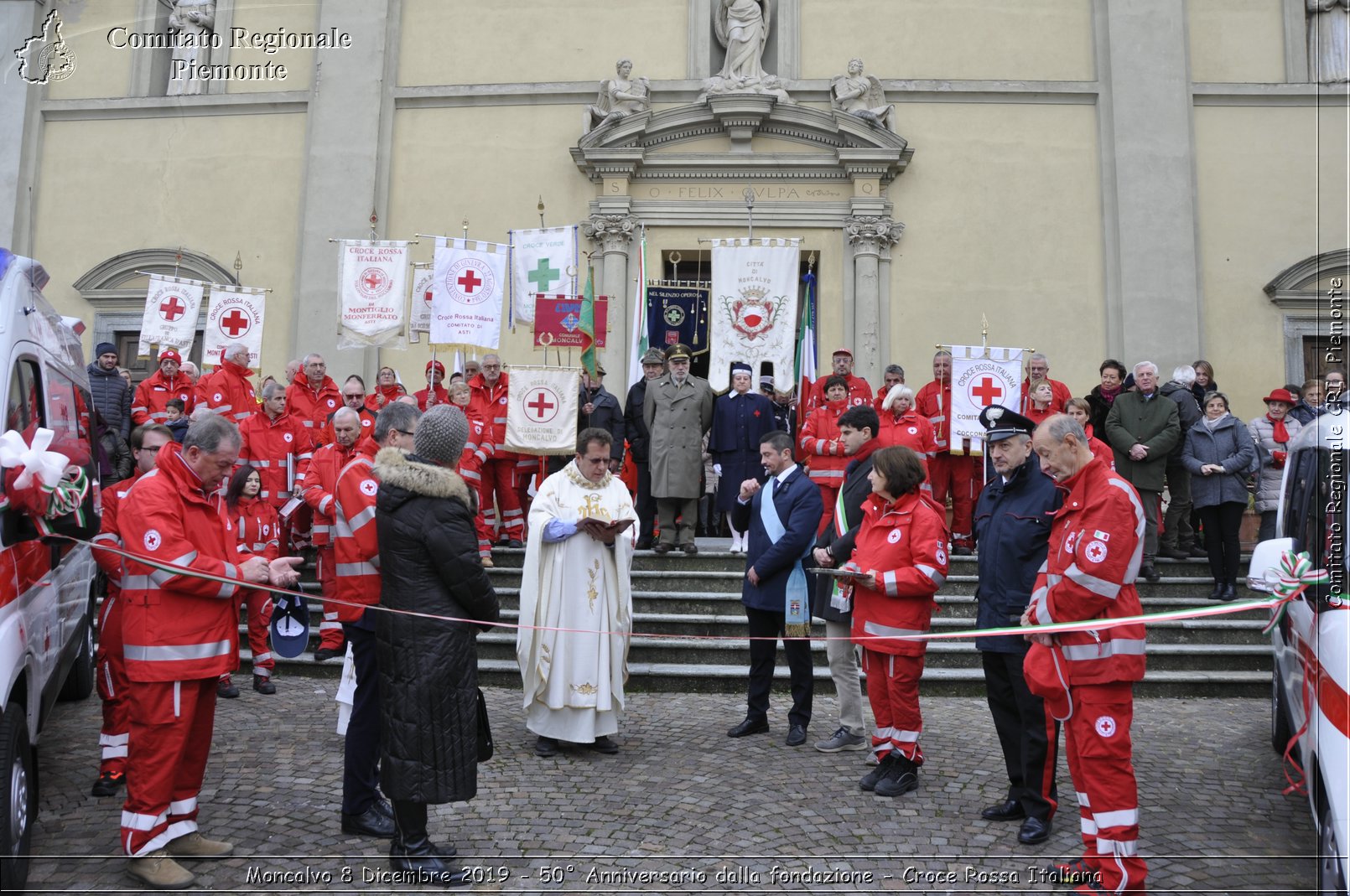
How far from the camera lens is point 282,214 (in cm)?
1653

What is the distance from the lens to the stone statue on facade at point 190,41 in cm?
1731

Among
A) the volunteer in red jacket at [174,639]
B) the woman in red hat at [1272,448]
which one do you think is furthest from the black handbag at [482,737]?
the woman in red hat at [1272,448]

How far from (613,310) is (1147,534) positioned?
26.9 ft

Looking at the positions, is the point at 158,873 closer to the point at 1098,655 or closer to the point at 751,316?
the point at 1098,655

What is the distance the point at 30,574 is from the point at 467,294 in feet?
23.7

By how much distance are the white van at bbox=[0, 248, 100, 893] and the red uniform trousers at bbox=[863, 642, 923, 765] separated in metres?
4.09

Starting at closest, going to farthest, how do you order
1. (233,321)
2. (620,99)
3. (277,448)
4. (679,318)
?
(277,448), (233,321), (679,318), (620,99)

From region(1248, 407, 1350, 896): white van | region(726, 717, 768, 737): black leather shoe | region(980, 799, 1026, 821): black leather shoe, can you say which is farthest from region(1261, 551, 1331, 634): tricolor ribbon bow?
region(726, 717, 768, 737): black leather shoe

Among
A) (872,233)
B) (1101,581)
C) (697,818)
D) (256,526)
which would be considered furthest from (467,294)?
(1101,581)

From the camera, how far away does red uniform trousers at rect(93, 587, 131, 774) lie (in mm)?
5480

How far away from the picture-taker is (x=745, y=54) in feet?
52.5

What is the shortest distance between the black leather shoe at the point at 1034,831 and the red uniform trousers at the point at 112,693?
4.50 meters

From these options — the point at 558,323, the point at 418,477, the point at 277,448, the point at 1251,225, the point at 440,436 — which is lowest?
the point at 418,477

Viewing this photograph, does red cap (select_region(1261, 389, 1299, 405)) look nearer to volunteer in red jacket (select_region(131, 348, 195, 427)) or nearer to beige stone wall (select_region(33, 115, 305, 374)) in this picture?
volunteer in red jacket (select_region(131, 348, 195, 427))
